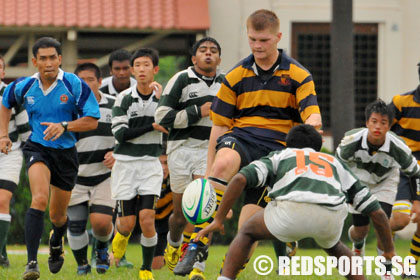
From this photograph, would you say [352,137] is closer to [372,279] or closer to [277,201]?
[372,279]

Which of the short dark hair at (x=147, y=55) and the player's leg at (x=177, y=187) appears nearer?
the player's leg at (x=177, y=187)

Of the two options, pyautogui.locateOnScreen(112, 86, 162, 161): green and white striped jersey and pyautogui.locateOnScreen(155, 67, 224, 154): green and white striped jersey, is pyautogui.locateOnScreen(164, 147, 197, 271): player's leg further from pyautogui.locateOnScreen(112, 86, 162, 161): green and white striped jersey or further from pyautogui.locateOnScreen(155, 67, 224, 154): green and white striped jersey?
pyautogui.locateOnScreen(112, 86, 162, 161): green and white striped jersey

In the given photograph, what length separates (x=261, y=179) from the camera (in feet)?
22.6

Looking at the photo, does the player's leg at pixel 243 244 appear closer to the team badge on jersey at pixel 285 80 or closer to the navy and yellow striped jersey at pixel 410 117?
the team badge on jersey at pixel 285 80

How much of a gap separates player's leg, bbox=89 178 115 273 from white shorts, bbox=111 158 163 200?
2.17 ft

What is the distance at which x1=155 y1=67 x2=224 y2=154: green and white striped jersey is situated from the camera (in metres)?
10.2

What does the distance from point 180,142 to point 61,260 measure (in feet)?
6.00

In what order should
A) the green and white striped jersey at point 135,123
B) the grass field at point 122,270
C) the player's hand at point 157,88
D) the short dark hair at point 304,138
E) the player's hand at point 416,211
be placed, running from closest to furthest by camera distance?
the short dark hair at point 304,138 < the grass field at point 122,270 < the green and white striped jersey at point 135,123 < the player's hand at point 157,88 < the player's hand at point 416,211

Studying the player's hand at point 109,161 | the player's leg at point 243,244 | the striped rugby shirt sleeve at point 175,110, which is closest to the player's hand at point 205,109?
the striped rugby shirt sleeve at point 175,110

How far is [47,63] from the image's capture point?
9.34m

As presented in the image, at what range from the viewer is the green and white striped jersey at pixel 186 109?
33.5 ft

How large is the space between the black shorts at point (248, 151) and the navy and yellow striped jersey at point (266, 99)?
0.21ft

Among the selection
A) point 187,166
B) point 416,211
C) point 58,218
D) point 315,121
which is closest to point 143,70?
point 187,166

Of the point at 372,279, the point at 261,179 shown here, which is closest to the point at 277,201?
the point at 261,179
